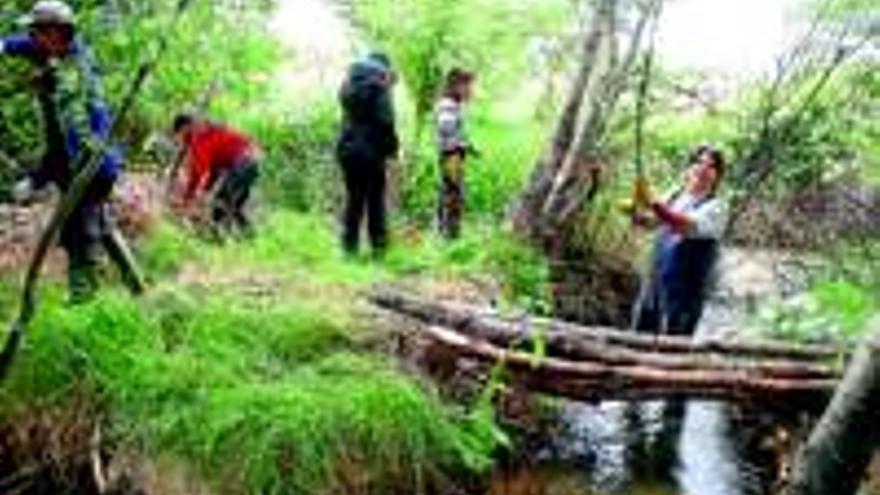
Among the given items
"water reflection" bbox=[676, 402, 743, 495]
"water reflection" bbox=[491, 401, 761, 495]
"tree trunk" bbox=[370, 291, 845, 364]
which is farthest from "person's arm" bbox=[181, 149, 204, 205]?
"water reflection" bbox=[676, 402, 743, 495]

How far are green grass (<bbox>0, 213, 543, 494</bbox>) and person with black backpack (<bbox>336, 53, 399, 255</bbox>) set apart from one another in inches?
87.7

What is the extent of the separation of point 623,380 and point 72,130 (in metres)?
3.21

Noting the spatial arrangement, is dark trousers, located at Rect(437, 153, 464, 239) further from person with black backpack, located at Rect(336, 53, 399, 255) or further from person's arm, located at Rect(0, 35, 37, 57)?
person's arm, located at Rect(0, 35, 37, 57)

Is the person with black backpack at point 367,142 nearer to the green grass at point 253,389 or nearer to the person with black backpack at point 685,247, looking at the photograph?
the person with black backpack at point 685,247

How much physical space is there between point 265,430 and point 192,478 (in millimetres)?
408

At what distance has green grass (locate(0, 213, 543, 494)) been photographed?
768 cm

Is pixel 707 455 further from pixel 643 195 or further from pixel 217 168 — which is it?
pixel 217 168

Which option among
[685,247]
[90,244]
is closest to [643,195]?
[685,247]

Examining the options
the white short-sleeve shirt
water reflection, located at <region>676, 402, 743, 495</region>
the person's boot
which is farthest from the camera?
the white short-sleeve shirt

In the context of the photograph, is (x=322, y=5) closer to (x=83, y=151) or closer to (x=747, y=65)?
(x=747, y=65)

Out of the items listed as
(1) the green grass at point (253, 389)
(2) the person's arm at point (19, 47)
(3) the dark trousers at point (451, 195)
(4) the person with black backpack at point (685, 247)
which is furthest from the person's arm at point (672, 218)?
(2) the person's arm at point (19, 47)

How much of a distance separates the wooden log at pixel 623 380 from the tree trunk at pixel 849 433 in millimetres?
2701

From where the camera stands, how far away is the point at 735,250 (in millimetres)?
17516

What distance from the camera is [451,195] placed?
13.6 meters
